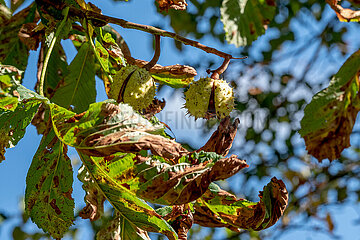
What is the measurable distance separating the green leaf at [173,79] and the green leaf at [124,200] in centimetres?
42

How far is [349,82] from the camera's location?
0.98m

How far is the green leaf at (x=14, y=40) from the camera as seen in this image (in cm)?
170

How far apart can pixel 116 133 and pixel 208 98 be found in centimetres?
46

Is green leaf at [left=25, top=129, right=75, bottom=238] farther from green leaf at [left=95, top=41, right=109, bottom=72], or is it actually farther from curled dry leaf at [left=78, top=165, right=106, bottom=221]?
green leaf at [left=95, top=41, right=109, bottom=72]

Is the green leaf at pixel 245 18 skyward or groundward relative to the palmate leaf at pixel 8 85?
skyward

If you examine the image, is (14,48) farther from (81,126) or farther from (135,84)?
(81,126)

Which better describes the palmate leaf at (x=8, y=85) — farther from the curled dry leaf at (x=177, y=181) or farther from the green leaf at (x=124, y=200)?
the curled dry leaf at (x=177, y=181)

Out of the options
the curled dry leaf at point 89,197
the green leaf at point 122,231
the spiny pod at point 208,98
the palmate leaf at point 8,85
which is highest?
the spiny pod at point 208,98

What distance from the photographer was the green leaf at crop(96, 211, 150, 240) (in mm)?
1304

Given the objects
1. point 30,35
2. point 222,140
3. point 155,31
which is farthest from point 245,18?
point 30,35

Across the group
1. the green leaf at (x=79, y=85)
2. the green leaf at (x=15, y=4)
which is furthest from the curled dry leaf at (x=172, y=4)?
the green leaf at (x=15, y=4)

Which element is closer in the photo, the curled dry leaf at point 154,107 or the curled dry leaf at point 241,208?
the curled dry leaf at point 241,208

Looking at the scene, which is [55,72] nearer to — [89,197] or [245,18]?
[89,197]

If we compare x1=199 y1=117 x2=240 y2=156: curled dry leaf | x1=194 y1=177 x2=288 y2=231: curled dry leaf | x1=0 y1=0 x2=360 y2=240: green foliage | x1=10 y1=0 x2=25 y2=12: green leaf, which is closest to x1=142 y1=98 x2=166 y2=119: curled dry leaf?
x1=0 y1=0 x2=360 y2=240: green foliage
